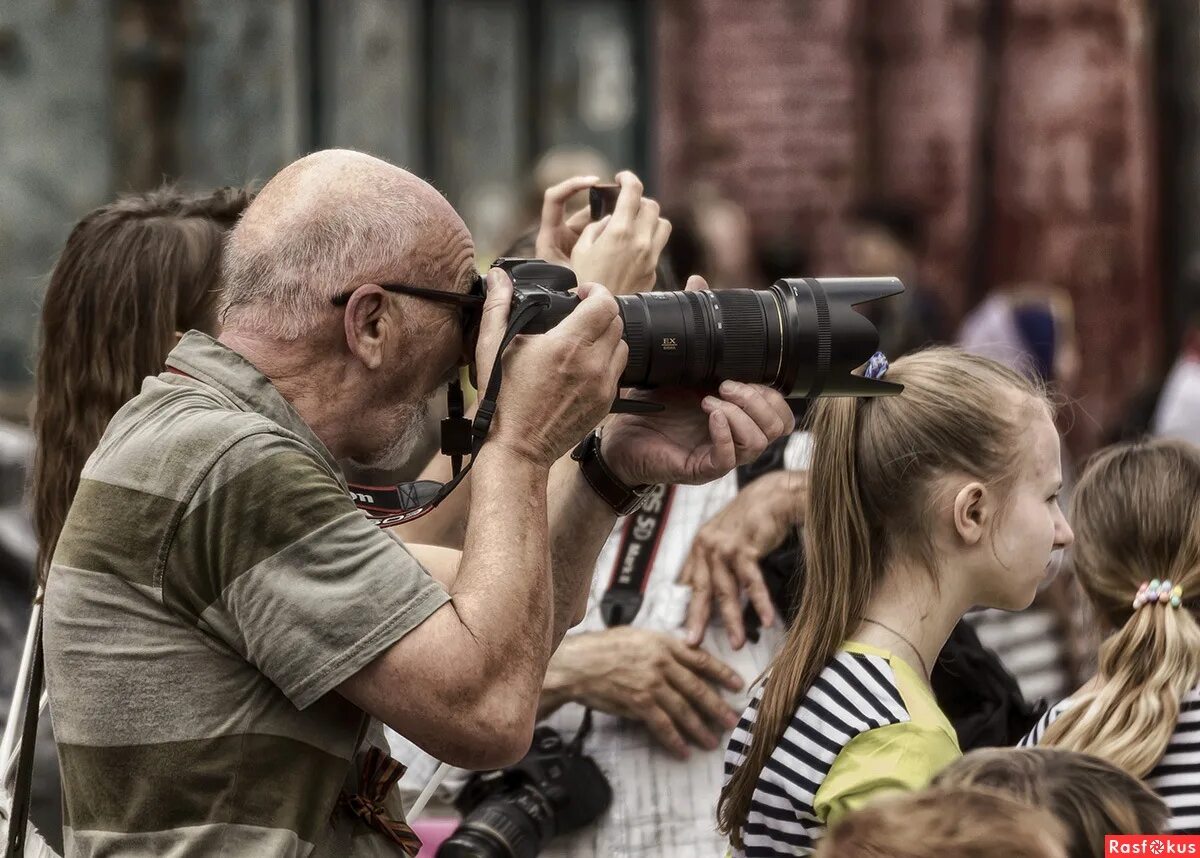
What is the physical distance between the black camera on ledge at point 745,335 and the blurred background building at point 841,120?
5663 millimetres

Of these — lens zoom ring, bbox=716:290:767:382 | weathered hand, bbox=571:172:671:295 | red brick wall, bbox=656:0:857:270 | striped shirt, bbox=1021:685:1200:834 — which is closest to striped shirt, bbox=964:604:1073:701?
striped shirt, bbox=1021:685:1200:834

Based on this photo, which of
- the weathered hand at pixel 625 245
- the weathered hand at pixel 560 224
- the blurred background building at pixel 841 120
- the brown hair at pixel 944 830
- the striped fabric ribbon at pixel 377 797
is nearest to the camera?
the brown hair at pixel 944 830

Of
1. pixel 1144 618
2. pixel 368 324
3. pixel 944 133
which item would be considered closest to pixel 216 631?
pixel 368 324

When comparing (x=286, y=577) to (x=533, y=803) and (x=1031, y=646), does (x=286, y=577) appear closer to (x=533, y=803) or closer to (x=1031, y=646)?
(x=533, y=803)

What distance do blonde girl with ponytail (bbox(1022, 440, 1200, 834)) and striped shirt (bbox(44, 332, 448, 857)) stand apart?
3.50 ft

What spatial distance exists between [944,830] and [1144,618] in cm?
103

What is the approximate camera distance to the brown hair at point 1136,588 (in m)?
2.55

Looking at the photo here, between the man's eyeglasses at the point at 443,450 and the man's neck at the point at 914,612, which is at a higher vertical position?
the man's eyeglasses at the point at 443,450

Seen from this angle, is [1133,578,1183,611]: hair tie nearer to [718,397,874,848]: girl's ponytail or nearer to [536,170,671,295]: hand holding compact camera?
[718,397,874,848]: girl's ponytail

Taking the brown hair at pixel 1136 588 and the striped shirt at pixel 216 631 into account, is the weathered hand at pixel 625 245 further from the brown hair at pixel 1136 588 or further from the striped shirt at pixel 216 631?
the striped shirt at pixel 216 631

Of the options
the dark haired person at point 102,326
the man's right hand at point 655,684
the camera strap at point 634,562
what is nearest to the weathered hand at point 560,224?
the camera strap at point 634,562

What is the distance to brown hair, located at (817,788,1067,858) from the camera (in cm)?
177

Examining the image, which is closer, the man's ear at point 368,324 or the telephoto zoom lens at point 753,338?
the man's ear at point 368,324

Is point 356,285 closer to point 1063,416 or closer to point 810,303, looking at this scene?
point 810,303
